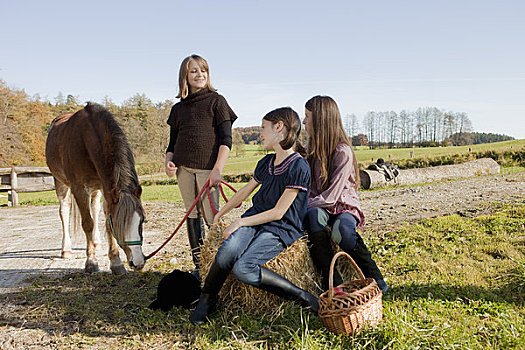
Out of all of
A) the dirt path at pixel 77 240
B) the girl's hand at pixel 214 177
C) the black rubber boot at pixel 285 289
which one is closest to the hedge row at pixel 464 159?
the dirt path at pixel 77 240

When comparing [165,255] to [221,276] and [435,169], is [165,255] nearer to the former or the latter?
[221,276]

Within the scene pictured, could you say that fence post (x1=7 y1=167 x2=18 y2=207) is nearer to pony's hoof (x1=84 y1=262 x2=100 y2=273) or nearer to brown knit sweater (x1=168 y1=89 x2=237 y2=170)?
pony's hoof (x1=84 y1=262 x2=100 y2=273)

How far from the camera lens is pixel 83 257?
5551mm

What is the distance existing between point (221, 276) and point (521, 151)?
22.8 m

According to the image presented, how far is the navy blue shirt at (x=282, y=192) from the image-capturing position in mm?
3033

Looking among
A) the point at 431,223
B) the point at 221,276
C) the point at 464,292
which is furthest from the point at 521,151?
the point at 221,276

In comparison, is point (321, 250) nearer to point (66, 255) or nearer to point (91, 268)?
point (91, 268)

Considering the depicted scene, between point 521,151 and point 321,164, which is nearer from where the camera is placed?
point 321,164

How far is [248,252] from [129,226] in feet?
4.51

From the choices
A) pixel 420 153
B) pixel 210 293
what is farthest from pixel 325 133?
pixel 420 153

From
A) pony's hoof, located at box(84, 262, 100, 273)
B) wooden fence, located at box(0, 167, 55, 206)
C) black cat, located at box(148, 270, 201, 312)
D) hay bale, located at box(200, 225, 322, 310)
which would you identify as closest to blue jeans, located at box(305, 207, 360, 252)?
hay bale, located at box(200, 225, 322, 310)

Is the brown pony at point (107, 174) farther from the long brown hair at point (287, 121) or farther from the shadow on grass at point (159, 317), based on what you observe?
the long brown hair at point (287, 121)

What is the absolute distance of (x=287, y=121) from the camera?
10.2ft

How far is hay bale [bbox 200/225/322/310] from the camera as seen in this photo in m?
3.09
